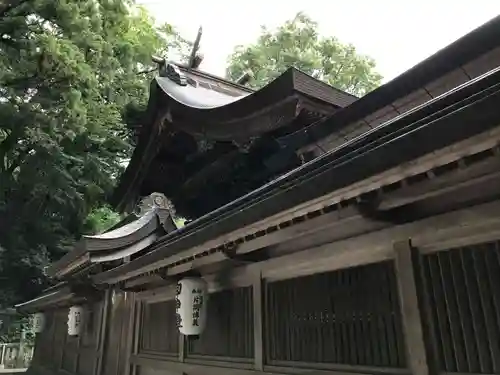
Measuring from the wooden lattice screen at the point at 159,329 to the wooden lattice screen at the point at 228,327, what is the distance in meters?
0.81

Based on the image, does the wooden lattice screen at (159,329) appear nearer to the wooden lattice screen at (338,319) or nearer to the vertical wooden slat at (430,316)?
the wooden lattice screen at (338,319)

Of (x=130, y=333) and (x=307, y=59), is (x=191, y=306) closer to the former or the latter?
(x=130, y=333)

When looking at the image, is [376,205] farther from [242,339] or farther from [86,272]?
[86,272]

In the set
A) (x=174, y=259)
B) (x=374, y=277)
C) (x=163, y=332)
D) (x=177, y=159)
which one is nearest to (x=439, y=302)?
(x=374, y=277)

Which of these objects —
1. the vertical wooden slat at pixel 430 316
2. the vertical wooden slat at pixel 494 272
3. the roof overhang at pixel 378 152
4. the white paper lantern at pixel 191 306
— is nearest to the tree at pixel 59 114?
the white paper lantern at pixel 191 306

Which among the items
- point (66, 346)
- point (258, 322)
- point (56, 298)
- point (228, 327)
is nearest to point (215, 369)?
point (228, 327)

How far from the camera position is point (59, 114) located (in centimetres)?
1114

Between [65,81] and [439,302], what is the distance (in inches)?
402

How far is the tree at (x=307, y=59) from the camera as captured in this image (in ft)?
94.0

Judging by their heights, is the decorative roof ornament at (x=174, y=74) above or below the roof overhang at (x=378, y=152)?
above

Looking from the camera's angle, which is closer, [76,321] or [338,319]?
[338,319]

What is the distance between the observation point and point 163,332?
6746 millimetres

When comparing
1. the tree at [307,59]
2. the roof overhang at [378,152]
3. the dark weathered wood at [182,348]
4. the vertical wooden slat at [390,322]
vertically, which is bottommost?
the dark weathered wood at [182,348]

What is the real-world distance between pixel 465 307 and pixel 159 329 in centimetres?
548
